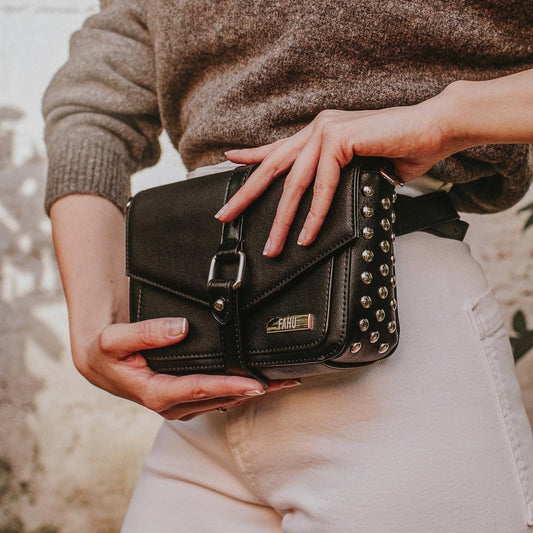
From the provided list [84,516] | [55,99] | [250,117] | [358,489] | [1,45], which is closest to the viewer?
[358,489]

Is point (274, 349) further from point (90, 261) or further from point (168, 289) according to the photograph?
point (90, 261)

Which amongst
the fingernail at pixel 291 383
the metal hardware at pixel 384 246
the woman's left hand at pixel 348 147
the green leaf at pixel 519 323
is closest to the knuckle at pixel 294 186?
the woman's left hand at pixel 348 147

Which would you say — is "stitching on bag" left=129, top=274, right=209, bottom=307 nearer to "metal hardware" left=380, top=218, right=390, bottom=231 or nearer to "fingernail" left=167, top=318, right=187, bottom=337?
"fingernail" left=167, top=318, right=187, bottom=337

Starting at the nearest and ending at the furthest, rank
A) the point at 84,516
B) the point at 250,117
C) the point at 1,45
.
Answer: the point at 250,117
the point at 84,516
the point at 1,45

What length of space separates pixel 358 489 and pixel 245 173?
0.38 metres

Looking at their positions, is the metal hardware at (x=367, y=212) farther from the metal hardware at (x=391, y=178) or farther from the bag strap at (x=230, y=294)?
the bag strap at (x=230, y=294)

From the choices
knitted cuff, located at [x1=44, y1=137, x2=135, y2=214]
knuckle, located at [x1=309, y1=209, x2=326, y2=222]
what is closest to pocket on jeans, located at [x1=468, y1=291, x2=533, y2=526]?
knuckle, located at [x1=309, y1=209, x2=326, y2=222]

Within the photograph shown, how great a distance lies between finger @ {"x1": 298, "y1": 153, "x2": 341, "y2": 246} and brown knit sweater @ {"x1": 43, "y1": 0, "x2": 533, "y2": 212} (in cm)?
14

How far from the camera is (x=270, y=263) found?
22.5 inches

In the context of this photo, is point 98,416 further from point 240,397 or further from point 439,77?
point 439,77

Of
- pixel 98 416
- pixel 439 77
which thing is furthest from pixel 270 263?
pixel 98 416

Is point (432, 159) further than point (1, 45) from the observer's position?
No

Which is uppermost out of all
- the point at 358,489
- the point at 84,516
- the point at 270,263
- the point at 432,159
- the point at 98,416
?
the point at 432,159

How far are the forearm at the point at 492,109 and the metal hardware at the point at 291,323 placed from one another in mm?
240
